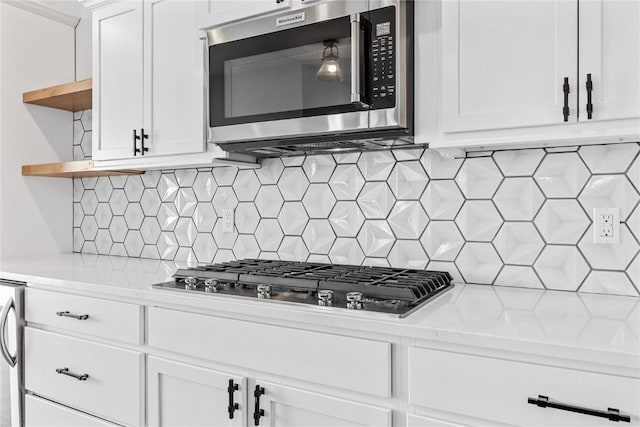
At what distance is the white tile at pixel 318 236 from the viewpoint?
204cm

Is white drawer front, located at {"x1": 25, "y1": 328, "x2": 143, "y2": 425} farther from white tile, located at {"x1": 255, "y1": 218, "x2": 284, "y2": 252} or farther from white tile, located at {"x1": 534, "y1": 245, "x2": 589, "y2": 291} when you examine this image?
white tile, located at {"x1": 534, "y1": 245, "x2": 589, "y2": 291}

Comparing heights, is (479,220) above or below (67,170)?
below

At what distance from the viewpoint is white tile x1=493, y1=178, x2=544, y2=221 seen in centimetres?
163

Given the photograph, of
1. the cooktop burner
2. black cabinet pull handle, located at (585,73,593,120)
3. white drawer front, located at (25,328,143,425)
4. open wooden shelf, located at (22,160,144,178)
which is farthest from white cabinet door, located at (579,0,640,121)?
open wooden shelf, located at (22,160,144,178)

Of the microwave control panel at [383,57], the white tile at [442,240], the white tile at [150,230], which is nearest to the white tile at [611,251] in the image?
the white tile at [442,240]

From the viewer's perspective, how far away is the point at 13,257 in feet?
8.67

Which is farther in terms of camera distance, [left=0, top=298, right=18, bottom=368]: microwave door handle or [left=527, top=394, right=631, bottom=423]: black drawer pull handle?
[left=0, top=298, right=18, bottom=368]: microwave door handle

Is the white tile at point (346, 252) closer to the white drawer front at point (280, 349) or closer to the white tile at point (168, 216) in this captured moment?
the white drawer front at point (280, 349)

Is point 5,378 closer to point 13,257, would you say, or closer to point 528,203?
point 13,257

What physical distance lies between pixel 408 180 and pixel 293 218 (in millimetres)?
563

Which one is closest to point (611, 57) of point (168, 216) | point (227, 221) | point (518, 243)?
point (518, 243)

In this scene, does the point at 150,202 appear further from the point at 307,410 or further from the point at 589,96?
the point at 589,96

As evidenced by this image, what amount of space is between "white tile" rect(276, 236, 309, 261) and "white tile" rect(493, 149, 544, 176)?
89 cm

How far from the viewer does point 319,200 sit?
206 centimetres
